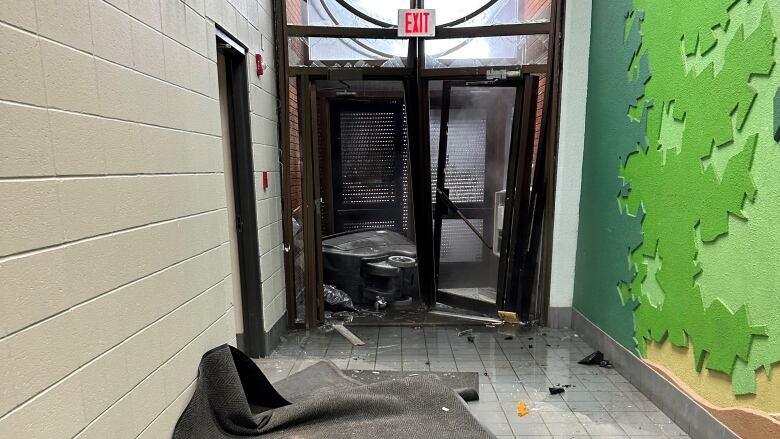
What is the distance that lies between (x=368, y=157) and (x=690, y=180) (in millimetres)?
3385

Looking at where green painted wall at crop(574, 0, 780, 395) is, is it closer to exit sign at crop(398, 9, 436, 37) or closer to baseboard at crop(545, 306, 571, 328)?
baseboard at crop(545, 306, 571, 328)

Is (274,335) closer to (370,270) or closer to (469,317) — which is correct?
(370,270)

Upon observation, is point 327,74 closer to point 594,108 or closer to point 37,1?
point 594,108

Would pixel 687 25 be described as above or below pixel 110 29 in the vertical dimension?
above

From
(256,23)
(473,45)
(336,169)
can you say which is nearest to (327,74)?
(256,23)

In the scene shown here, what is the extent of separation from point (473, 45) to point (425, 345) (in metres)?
2.37

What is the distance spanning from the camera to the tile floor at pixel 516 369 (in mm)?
2188

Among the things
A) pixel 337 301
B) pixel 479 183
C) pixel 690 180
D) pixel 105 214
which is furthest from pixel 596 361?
pixel 105 214

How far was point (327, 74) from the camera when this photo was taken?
3357 mm

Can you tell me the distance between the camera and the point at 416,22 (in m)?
3.35

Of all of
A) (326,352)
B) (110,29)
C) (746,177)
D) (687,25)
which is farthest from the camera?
(326,352)

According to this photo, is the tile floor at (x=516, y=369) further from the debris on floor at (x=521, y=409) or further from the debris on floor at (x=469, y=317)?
the debris on floor at (x=469, y=317)

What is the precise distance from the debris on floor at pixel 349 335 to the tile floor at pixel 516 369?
0.14ft

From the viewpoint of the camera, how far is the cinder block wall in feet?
3.36
